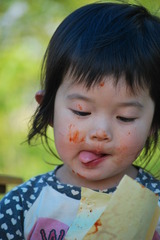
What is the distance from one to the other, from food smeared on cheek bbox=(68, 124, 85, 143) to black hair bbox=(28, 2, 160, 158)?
154 millimetres

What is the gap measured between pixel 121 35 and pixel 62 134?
1.30ft

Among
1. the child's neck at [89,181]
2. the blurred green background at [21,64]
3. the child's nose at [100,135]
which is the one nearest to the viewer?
the child's nose at [100,135]

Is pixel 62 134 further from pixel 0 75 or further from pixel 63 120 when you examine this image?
pixel 0 75

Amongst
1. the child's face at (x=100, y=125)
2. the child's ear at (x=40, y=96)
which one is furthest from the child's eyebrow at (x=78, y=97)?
the child's ear at (x=40, y=96)

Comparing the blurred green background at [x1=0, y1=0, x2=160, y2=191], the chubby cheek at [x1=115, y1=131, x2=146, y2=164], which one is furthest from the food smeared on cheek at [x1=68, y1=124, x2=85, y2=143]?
the blurred green background at [x1=0, y1=0, x2=160, y2=191]

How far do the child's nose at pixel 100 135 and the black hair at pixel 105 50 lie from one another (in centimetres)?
15

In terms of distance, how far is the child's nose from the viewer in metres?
1.84

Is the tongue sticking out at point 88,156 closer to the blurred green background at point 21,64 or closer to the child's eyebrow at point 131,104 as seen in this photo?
the child's eyebrow at point 131,104

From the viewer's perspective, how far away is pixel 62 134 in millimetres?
1961

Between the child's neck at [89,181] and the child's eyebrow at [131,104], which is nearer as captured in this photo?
the child's eyebrow at [131,104]

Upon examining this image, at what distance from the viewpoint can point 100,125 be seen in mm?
1842

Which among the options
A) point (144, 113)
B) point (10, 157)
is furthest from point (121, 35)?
point (10, 157)

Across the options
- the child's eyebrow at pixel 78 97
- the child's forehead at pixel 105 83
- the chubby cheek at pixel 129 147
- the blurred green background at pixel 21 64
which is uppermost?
the child's forehead at pixel 105 83

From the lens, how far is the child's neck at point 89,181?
209cm
